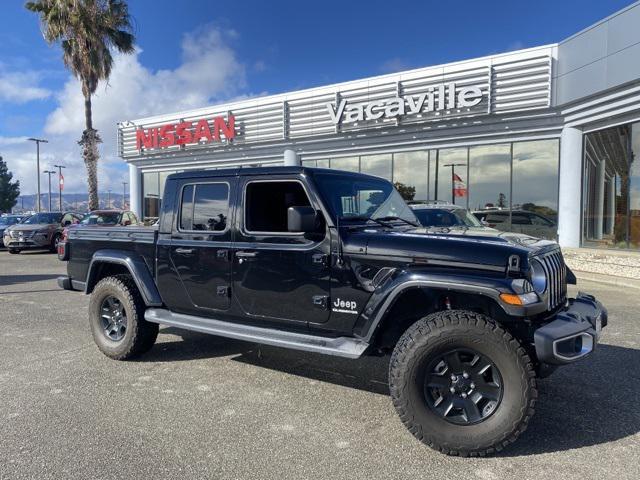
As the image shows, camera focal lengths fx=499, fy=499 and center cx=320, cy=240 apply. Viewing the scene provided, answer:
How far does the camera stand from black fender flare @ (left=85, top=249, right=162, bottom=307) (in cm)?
491

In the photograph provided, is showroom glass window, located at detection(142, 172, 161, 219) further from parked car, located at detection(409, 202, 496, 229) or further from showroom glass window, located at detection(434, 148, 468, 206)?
parked car, located at detection(409, 202, 496, 229)

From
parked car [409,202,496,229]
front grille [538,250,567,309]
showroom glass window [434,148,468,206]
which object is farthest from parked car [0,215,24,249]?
front grille [538,250,567,309]

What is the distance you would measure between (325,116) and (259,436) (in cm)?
1612

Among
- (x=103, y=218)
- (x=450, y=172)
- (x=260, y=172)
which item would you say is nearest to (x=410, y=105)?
(x=450, y=172)

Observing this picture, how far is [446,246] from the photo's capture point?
340 centimetres

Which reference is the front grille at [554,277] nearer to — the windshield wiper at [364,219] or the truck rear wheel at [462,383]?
the truck rear wheel at [462,383]

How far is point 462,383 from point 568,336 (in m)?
0.73

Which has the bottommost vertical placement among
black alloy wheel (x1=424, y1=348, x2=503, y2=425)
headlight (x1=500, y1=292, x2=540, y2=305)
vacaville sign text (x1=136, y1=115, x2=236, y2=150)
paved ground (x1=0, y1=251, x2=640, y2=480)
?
paved ground (x1=0, y1=251, x2=640, y2=480)

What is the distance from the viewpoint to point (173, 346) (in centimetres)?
577

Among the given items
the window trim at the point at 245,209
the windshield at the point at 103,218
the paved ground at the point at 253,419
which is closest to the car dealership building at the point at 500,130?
the windshield at the point at 103,218

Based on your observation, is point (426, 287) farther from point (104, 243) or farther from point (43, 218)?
point (43, 218)

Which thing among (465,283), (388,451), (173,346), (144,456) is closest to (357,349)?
(388,451)

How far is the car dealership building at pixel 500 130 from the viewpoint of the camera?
12781mm

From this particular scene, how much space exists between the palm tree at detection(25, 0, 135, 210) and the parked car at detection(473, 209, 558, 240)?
57.5 feet
